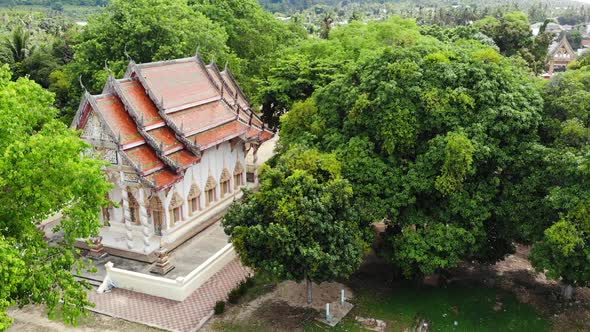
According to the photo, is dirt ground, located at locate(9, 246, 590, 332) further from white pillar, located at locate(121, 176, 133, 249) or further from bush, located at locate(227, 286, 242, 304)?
white pillar, located at locate(121, 176, 133, 249)

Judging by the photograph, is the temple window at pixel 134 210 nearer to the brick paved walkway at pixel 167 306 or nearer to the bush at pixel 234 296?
the brick paved walkway at pixel 167 306

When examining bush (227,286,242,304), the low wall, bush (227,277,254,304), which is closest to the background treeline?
the low wall

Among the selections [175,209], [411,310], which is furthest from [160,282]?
[411,310]

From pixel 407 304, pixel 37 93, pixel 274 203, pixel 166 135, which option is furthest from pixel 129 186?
pixel 407 304

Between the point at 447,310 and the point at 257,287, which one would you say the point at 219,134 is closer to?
the point at 257,287

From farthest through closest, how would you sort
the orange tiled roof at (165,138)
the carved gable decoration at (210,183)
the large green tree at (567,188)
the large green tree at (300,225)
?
the carved gable decoration at (210,183), the orange tiled roof at (165,138), the large green tree at (300,225), the large green tree at (567,188)

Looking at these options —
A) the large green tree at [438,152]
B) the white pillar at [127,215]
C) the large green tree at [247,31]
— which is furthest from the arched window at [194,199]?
the large green tree at [247,31]
